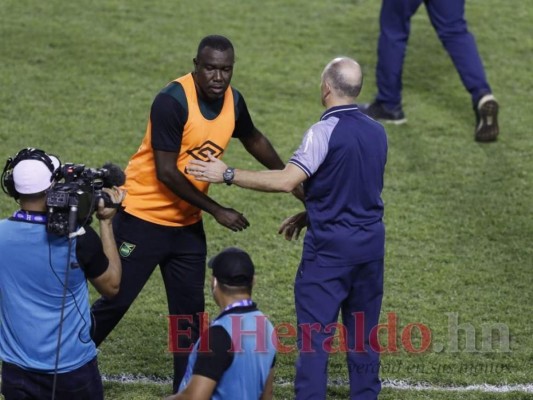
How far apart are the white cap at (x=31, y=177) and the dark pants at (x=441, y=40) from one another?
6441 mm

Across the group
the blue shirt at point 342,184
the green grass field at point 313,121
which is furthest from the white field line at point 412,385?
the blue shirt at point 342,184

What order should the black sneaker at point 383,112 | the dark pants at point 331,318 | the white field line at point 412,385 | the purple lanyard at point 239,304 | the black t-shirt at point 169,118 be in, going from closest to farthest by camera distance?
1. the purple lanyard at point 239,304
2. the dark pants at point 331,318
3. the black t-shirt at point 169,118
4. the white field line at point 412,385
5. the black sneaker at point 383,112

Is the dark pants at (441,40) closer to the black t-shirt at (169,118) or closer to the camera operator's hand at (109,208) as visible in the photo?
the black t-shirt at (169,118)

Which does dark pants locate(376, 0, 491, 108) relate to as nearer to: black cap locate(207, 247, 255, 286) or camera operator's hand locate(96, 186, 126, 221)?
camera operator's hand locate(96, 186, 126, 221)

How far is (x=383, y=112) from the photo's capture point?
457 inches

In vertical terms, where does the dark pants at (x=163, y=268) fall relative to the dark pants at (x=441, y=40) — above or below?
below

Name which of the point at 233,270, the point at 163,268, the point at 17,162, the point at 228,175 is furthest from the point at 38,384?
the point at 163,268

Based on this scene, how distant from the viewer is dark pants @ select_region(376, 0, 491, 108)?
10984 millimetres

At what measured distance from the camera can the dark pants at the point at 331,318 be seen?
6043 millimetres

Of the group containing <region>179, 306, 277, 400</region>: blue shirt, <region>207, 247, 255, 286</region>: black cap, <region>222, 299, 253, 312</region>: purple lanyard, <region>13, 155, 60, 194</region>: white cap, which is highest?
<region>13, 155, 60, 194</region>: white cap

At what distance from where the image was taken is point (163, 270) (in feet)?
22.2

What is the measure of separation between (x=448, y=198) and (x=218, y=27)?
450cm

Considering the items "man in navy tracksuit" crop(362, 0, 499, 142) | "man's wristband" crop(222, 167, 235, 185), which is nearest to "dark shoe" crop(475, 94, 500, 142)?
"man in navy tracksuit" crop(362, 0, 499, 142)

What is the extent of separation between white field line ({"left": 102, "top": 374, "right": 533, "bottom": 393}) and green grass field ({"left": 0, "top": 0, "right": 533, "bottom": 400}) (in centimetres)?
2
